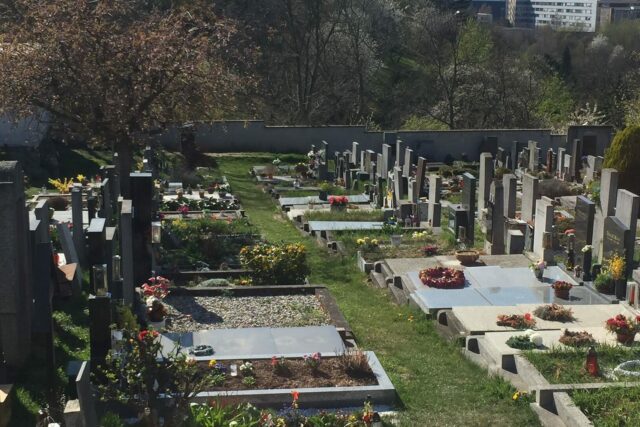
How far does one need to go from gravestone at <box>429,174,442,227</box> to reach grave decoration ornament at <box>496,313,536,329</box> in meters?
7.34

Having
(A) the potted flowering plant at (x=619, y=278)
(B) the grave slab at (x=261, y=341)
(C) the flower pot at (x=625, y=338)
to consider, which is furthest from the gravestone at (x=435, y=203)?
(C) the flower pot at (x=625, y=338)

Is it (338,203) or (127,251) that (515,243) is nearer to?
(338,203)

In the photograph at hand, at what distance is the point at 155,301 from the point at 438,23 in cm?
3922

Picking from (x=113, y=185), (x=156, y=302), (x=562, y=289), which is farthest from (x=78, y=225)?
(x=562, y=289)

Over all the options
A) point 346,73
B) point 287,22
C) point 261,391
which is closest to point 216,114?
point 261,391

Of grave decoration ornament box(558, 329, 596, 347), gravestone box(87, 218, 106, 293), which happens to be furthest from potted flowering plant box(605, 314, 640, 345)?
gravestone box(87, 218, 106, 293)

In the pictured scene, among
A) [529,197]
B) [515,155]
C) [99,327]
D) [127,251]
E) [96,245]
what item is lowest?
[515,155]

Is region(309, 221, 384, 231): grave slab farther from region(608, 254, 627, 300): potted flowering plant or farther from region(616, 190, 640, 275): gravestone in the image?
region(608, 254, 627, 300): potted flowering plant

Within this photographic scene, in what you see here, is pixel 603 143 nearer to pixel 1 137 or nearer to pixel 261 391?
pixel 1 137

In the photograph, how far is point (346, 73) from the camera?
43781 mm

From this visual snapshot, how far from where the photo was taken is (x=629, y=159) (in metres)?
22.9

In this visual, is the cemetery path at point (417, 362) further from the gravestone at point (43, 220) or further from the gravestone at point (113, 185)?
the gravestone at point (43, 220)

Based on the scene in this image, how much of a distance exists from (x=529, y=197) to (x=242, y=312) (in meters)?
8.46

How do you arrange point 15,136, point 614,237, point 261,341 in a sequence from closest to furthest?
point 261,341
point 614,237
point 15,136
